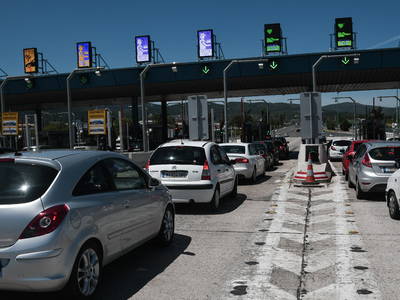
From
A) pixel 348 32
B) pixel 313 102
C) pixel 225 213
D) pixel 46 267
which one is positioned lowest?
pixel 225 213

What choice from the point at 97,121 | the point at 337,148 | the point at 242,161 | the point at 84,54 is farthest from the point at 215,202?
the point at 84,54

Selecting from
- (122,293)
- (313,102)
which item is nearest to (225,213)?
(122,293)

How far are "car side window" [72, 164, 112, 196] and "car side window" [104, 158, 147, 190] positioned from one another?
8.3 inches

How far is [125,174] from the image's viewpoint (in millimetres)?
5918

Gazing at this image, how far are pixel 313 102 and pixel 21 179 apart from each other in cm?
1502

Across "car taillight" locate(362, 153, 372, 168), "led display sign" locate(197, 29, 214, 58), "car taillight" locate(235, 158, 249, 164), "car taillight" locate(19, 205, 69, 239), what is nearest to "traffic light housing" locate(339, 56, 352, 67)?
"led display sign" locate(197, 29, 214, 58)

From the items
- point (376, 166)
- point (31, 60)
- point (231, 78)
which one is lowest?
point (376, 166)

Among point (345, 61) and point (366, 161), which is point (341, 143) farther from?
point (366, 161)

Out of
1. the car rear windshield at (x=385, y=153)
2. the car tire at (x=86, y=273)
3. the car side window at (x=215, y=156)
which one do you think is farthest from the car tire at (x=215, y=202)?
the car tire at (x=86, y=273)

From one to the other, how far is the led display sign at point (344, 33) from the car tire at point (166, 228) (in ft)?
95.9

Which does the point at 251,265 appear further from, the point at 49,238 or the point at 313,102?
the point at 313,102

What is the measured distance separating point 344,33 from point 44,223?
33217mm

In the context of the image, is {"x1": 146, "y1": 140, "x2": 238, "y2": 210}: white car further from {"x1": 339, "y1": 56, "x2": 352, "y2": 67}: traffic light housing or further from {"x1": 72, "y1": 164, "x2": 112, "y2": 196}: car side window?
{"x1": 339, "y1": 56, "x2": 352, "y2": 67}: traffic light housing

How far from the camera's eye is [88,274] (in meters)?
4.64
